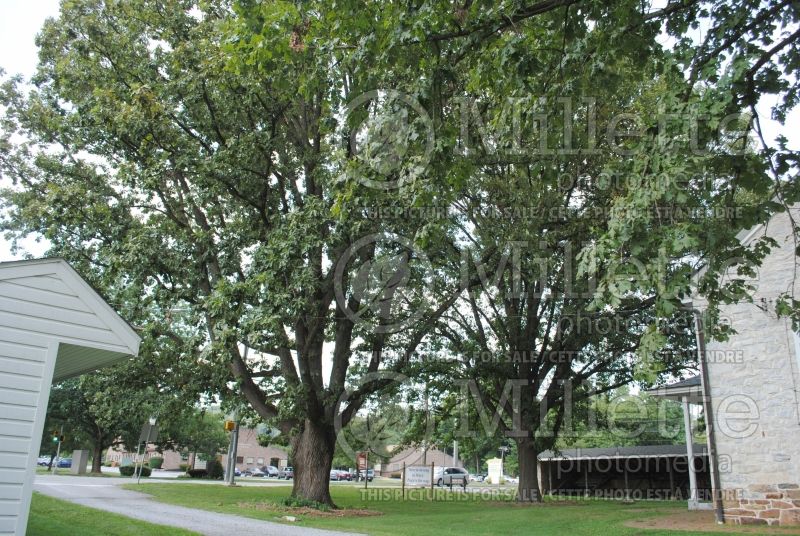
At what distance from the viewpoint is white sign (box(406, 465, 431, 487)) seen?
24266 millimetres

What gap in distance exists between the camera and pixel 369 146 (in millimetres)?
7500

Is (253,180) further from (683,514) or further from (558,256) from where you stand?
(683,514)

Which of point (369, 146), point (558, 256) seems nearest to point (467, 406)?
point (558, 256)

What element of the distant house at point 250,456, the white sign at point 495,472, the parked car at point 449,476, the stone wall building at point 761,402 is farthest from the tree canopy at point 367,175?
the distant house at point 250,456

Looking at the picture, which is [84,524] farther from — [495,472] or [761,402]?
[495,472]

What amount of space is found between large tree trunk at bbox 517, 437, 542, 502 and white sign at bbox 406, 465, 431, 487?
16.7 ft

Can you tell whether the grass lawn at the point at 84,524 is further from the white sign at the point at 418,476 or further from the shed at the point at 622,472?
the shed at the point at 622,472

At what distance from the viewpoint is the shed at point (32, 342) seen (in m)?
6.04

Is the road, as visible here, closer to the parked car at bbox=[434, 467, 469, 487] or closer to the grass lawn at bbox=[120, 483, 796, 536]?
the grass lawn at bbox=[120, 483, 796, 536]

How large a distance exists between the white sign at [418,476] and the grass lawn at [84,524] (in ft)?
45.6

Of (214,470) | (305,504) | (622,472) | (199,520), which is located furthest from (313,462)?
(214,470)

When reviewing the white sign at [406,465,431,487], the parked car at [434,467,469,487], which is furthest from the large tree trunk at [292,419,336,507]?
the parked car at [434,467,469,487]

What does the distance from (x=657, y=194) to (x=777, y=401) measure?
8442mm

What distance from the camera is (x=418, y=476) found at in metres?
24.4
